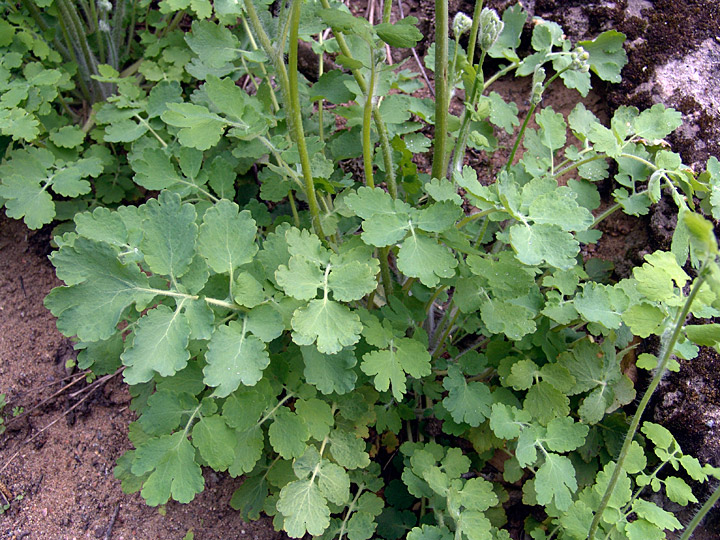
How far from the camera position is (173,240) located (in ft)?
4.52

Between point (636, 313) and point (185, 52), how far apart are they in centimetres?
222

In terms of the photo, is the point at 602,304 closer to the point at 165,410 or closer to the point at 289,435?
the point at 289,435

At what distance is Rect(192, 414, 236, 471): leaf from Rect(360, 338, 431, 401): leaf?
1.39 ft

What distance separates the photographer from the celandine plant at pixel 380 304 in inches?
53.1

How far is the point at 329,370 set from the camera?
1.51m

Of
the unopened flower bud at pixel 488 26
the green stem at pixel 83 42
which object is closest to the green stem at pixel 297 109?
the unopened flower bud at pixel 488 26

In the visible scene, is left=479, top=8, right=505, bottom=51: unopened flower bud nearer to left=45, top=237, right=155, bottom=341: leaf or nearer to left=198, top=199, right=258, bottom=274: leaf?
left=198, top=199, right=258, bottom=274: leaf

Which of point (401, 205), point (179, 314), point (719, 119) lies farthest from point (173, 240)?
point (719, 119)

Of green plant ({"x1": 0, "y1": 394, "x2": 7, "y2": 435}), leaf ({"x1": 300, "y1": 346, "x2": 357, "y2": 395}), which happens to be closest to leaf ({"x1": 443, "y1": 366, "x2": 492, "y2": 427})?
leaf ({"x1": 300, "y1": 346, "x2": 357, "y2": 395})

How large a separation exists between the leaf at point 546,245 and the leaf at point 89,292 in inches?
38.7

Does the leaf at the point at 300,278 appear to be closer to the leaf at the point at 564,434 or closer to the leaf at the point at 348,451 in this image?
the leaf at the point at 348,451

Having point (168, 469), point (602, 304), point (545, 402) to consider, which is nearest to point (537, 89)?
point (602, 304)

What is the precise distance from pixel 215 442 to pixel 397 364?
1.85 feet

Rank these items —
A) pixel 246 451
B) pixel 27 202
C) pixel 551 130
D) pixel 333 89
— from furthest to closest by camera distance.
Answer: pixel 27 202 → pixel 551 130 → pixel 333 89 → pixel 246 451
